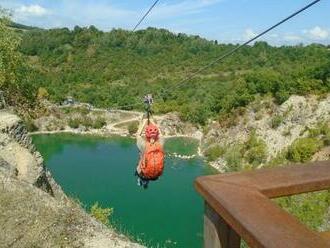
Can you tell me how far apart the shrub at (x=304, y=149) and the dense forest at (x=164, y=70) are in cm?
859

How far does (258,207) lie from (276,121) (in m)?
50.4

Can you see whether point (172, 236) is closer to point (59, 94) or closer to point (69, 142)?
point (69, 142)

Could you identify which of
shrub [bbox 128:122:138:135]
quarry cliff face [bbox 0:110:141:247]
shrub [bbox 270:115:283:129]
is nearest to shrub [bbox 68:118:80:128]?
shrub [bbox 128:122:138:135]

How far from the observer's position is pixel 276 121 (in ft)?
165

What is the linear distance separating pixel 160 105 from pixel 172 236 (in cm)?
3879

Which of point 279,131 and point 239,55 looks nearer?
point 279,131

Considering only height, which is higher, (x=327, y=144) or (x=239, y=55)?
(x=239, y=55)

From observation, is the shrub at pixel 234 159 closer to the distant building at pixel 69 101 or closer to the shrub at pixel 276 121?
the shrub at pixel 276 121

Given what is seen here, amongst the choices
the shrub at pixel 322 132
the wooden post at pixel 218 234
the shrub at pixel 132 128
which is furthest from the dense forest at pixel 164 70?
the wooden post at pixel 218 234

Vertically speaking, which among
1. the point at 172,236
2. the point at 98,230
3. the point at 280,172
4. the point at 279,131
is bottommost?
the point at 172,236

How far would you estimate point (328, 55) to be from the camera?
227 feet

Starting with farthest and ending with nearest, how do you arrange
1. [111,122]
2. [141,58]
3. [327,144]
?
1. [141,58]
2. [111,122]
3. [327,144]

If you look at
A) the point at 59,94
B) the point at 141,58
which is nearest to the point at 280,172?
the point at 59,94

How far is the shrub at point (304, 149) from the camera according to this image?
136 feet
